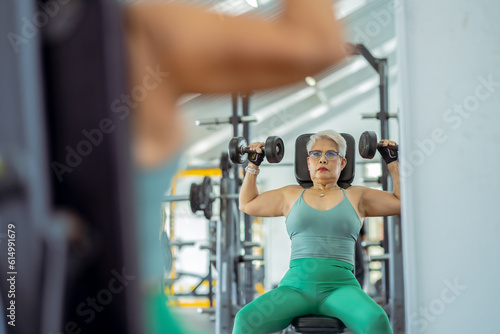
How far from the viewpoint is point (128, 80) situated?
0.31 metres

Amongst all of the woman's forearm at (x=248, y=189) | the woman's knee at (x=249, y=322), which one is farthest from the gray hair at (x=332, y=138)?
the woman's knee at (x=249, y=322)

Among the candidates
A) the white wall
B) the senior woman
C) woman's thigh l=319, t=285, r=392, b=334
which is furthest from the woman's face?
the white wall

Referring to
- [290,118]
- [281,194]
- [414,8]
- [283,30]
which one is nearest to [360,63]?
[290,118]

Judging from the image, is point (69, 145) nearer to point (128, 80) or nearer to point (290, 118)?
point (128, 80)

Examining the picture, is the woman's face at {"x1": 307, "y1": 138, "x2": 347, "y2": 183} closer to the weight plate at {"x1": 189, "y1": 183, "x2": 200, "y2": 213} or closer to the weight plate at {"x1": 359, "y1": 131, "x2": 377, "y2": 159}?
the weight plate at {"x1": 359, "y1": 131, "x2": 377, "y2": 159}

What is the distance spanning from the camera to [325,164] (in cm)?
199

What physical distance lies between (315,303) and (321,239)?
23 centimetres

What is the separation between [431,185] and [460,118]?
0.11m

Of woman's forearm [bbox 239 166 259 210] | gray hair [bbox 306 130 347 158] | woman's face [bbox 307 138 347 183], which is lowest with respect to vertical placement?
woman's forearm [bbox 239 166 259 210]

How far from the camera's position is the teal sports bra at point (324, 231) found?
1.84 m

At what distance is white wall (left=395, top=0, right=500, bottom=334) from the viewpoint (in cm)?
70

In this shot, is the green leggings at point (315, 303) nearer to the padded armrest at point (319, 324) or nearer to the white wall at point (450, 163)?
the padded armrest at point (319, 324)

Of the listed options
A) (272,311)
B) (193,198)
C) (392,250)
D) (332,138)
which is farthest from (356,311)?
(193,198)

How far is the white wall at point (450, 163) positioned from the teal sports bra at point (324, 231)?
113 centimetres
